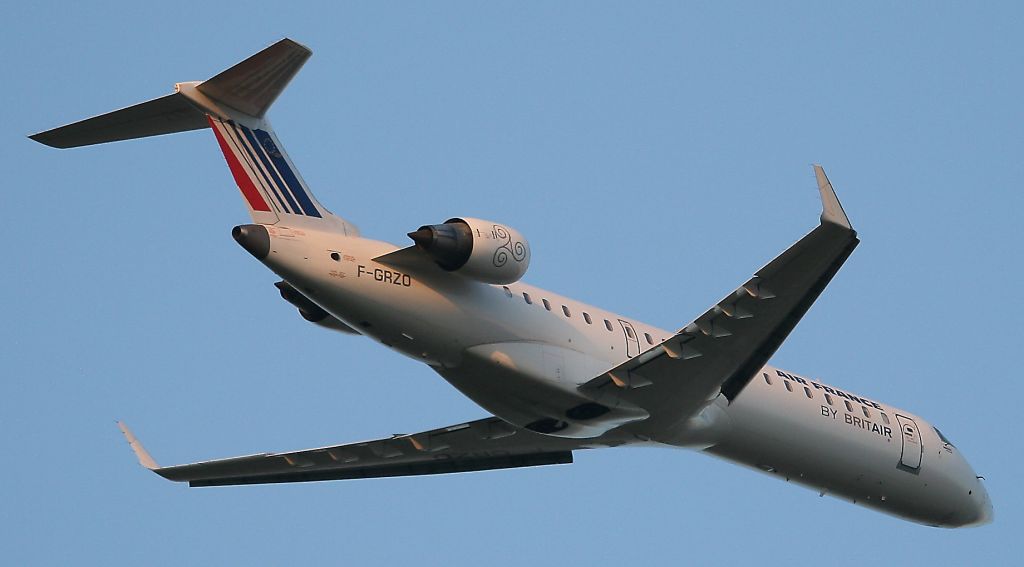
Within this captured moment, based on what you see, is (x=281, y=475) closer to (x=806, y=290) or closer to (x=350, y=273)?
(x=350, y=273)

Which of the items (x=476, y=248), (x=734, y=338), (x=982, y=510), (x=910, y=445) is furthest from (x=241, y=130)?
(x=982, y=510)

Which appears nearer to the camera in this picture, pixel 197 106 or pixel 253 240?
pixel 253 240

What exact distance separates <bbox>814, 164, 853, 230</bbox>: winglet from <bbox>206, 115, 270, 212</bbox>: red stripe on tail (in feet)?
25.4

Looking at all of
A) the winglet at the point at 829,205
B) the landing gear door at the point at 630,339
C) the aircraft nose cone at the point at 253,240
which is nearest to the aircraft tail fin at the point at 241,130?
the aircraft nose cone at the point at 253,240

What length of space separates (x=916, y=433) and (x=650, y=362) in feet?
25.7

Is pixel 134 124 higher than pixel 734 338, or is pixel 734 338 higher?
pixel 134 124

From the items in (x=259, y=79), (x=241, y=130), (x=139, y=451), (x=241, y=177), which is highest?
(x=259, y=79)

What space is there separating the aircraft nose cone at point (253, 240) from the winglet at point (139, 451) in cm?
744

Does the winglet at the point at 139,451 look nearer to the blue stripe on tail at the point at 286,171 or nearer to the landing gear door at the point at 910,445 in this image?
the blue stripe on tail at the point at 286,171

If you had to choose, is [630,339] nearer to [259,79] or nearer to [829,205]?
[829,205]

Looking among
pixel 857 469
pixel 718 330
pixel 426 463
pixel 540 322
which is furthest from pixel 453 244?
pixel 857 469

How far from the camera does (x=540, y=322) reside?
2383cm

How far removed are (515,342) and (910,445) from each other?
30.2ft

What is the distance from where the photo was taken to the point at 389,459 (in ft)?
91.9
